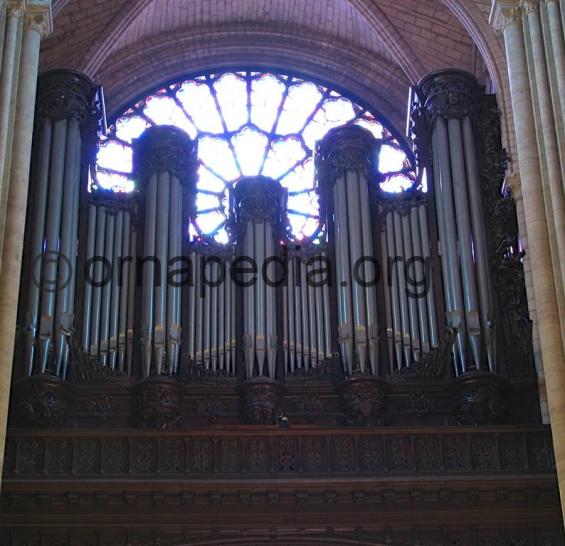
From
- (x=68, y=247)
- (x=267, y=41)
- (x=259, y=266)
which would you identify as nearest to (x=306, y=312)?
(x=259, y=266)

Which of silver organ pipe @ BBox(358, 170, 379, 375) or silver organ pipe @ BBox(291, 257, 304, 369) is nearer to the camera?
silver organ pipe @ BBox(358, 170, 379, 375)

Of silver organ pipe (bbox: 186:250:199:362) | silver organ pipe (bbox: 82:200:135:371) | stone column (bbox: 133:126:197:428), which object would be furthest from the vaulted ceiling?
silver organ pipe (bbox: 186:250:199:362)

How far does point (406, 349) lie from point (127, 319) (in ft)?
10.9

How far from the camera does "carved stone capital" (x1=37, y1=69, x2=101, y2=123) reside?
1745 centimetres

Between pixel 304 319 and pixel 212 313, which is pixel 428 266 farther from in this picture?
pixel 212 313

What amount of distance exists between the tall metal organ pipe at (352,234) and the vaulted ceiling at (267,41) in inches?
87.4

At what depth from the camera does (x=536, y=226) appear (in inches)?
515

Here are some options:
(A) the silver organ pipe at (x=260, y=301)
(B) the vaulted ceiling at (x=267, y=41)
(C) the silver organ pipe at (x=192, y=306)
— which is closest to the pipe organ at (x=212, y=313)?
(C) the silver organ pipe at (x=192, y=306)

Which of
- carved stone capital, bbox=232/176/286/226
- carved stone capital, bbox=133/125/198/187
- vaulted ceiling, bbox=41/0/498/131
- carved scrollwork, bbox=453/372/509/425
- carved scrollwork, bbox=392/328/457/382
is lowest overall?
carved scrollwork, bbox=453/372/509/425

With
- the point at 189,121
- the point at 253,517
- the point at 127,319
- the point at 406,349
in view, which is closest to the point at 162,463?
the point at 253,517

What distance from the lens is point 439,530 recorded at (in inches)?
552

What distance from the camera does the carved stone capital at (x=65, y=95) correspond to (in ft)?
57.3

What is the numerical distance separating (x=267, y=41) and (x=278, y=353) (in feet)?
20.3

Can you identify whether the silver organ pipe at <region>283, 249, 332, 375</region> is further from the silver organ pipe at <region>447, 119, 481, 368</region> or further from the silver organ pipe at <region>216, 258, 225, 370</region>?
the silver organ pipe at <region>447, 119, 481, 368</region>
